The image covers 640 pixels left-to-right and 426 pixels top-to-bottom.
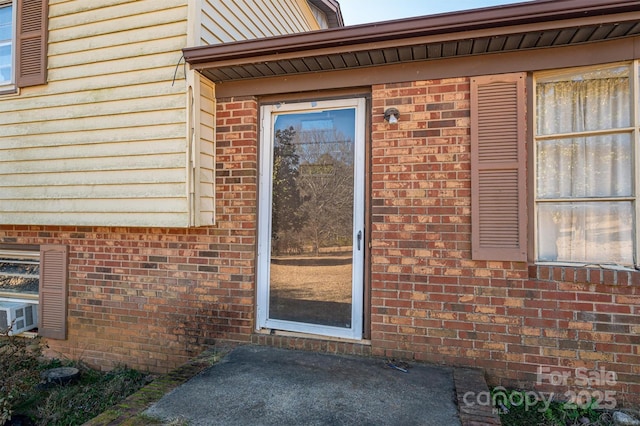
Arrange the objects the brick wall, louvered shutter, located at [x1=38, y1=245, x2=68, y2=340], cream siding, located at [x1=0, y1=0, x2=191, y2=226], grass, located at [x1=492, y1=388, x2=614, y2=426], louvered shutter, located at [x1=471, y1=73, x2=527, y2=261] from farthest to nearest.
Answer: louvered shutter, located at [x1=38, y1=245, x2=68, y2=340] → cream siding, located at [x1=0, y1=0, x2=191, y2=226] → louvered shutter, located at [x1=471, y1=73, x2=527, y2=261] → the brick wall → grass, located at [x1=492, y1=388, x2=614, y2=426]

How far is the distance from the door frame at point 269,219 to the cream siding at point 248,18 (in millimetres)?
1051

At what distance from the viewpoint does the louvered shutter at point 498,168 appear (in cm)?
293

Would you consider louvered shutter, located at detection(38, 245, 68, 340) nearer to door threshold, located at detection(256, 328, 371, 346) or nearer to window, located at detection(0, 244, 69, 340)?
window, located at detection(0, 244, 69, 340)

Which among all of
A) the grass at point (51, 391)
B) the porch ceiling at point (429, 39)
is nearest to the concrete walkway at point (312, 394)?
the grass at point (51, 391)

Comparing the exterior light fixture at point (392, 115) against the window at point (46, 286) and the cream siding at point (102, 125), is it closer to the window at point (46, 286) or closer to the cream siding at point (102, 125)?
the cream siding at point (102, 125)

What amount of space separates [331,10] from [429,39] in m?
5.71

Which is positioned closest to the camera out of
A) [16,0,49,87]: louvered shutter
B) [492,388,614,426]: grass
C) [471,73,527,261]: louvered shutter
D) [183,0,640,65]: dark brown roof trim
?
[183,0,640,65]: dark brown roof trim

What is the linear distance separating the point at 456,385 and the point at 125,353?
3335mm

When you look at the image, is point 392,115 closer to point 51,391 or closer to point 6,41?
point 51,391

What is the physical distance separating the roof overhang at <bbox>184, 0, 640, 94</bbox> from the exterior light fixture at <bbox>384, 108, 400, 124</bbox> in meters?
0.42

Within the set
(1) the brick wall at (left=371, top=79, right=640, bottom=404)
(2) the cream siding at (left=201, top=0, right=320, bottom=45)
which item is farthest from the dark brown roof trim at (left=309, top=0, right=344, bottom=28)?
(1) the brick wall at (left=371, top=79, right=640, bottom=404)

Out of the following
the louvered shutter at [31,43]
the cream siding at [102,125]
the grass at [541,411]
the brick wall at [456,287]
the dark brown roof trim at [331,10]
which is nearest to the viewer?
the grass at [541,411]

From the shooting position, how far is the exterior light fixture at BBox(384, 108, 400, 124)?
318 cm

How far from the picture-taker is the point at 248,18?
15.5 feet
